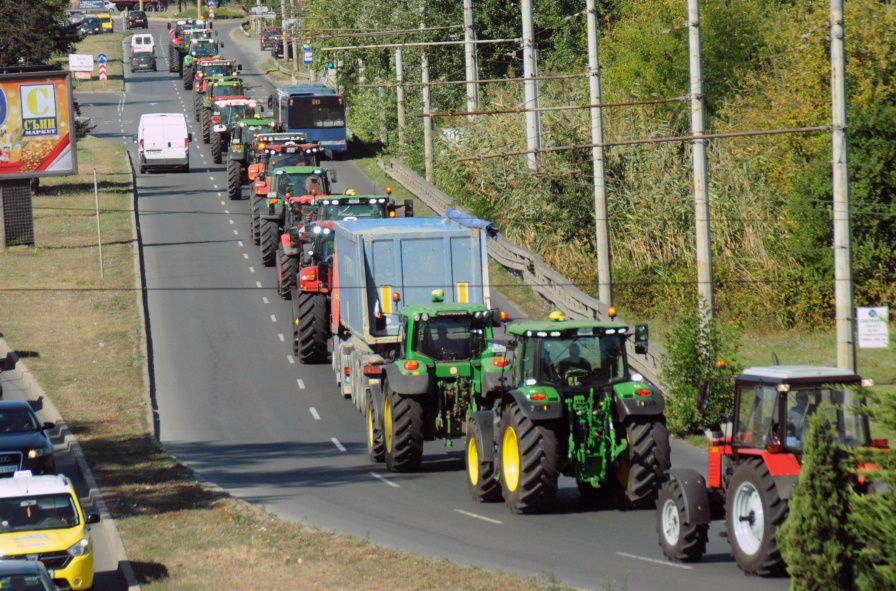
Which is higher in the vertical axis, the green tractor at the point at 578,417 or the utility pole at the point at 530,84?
the utility pole at the point at 530,84

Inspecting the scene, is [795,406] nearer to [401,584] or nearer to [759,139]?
[401,584]

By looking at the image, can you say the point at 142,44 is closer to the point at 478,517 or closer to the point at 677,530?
the point at 478,517

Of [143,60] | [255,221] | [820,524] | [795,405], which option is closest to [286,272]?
[255,221]

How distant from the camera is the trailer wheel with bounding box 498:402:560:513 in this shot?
16.6m

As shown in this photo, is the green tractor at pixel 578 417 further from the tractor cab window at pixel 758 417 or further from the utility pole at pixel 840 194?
the utility pole at pixel 840 194

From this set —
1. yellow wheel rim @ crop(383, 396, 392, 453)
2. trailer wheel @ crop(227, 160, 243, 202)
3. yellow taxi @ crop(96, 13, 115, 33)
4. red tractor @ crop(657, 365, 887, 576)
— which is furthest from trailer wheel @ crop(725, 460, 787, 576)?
yellow taxi @ crop(96, 13, 115, 33)

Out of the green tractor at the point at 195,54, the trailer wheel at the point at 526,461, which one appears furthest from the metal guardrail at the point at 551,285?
the green tractor at the point at 195,54

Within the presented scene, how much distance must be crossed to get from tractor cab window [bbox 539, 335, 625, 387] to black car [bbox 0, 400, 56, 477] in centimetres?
881

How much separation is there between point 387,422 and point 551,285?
12.1m

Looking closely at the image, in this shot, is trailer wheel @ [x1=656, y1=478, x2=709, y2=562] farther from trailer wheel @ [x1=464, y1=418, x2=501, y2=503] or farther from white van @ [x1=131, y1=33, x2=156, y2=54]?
white van @ [x1=131, y1=33, x2=156, y2=54]

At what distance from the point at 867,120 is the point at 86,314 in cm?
2077

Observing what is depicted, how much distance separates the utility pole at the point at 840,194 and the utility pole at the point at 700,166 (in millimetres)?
3609

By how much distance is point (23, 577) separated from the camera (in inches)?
510

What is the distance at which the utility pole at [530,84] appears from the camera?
33531mm
